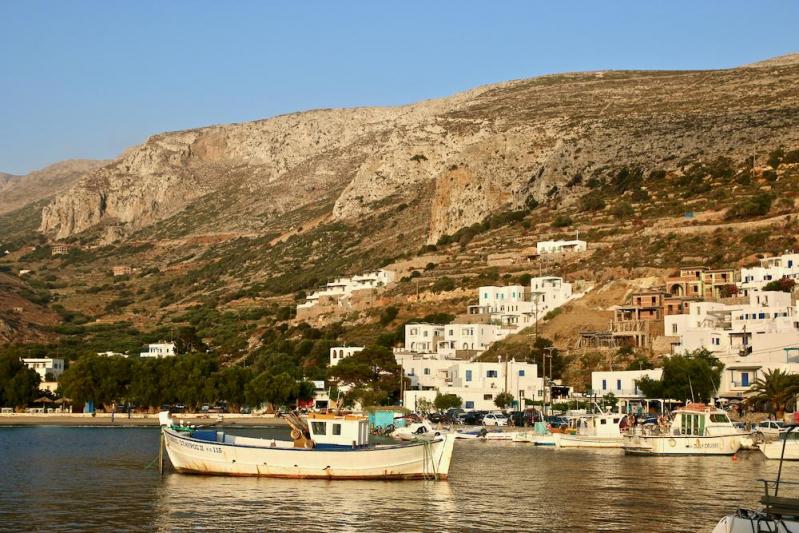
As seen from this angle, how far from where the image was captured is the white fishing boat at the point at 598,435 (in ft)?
204

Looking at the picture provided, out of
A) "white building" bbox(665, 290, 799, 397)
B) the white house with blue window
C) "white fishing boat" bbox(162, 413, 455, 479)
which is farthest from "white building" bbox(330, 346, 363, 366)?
"white fishing boat" bbox(162, 413, 455, 479)

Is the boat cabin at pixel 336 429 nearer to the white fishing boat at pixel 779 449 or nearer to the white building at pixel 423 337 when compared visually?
the white fishing boat at pixel 779 449

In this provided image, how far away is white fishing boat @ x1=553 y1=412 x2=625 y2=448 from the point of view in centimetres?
6222

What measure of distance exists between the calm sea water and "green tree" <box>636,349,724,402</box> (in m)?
18.0

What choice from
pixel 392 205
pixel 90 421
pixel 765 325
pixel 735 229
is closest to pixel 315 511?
pixel 765 325

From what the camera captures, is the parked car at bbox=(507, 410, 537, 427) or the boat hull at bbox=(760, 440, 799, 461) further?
the parked car at bbox=(507, 410, 537, 427)

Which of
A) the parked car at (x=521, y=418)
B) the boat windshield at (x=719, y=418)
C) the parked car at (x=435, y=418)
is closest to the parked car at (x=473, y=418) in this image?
the parked car at (x=435, y=418)

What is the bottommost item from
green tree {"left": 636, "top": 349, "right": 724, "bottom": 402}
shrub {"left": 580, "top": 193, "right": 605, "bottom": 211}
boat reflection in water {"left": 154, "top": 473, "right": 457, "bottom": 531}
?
boat reflection in water {"left": 154, "top": 473, "right": 457, "bottom": 531}

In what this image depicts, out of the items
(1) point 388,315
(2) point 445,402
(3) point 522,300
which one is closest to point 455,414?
(2) point 445,402

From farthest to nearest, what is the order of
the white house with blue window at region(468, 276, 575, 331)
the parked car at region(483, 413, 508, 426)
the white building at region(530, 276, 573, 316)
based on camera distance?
the white house with blue window at region(468, 276, 575, 331), the white building at region(530, 276, 573, 316), the parked car at region(483, 413, 508, 426)

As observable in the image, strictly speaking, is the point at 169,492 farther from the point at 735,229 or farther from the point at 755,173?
the point at 755,173

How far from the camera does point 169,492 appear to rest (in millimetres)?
39062

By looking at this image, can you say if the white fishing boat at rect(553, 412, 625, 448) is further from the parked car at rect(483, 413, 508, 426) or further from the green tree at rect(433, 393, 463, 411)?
the green tree at rect(433, 393, 463, 411)

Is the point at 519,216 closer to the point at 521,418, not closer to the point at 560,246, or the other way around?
the point at 560,246
